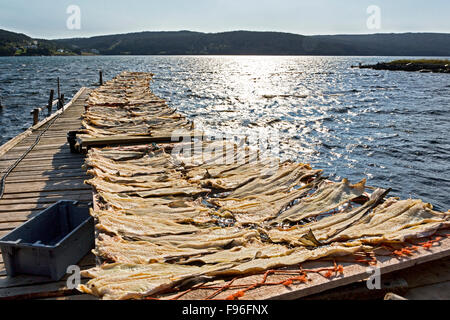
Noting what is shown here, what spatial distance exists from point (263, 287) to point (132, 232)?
10.2 ft

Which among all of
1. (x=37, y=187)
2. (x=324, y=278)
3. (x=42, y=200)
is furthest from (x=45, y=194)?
(x=324, y=278)

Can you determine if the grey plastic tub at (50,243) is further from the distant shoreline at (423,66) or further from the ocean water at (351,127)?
the distant shoreline at (423,66)

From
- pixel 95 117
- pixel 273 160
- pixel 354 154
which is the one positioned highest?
pixel 95 117

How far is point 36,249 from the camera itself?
612cm

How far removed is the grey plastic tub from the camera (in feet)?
20.0

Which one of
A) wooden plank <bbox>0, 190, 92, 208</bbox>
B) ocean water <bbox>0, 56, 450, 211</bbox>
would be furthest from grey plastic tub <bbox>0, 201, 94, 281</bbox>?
ocean water <bbox>0, 56, 450, 211</bbox>

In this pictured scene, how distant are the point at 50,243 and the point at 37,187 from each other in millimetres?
3665

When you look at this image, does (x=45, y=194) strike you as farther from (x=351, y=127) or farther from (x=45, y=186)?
(x=351, y=127)

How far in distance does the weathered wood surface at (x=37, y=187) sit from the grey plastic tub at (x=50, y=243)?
0.61ft

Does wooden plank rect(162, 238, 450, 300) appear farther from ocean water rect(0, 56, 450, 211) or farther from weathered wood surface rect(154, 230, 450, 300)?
ocean water rect(0, 56, 450, 211)

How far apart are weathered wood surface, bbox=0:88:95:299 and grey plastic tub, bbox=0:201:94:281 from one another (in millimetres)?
185

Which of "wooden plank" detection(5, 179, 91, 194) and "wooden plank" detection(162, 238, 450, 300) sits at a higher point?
"wooden plank" detection(5, 179, 91, 194)
